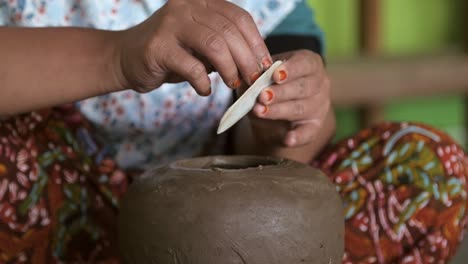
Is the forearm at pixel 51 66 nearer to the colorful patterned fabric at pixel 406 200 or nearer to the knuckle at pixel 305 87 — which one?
the knuckle at pixel 305 87

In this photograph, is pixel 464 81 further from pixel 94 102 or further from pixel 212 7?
pixel 212 7

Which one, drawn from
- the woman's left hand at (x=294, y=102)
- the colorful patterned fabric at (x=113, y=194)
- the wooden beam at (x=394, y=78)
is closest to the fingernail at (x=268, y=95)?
the woman's left hand at (x=294, y=102)

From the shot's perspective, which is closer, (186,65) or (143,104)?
(186,65)

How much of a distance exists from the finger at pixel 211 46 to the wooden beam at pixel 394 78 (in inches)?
50.6

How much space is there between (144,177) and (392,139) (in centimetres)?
48

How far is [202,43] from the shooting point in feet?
3.07

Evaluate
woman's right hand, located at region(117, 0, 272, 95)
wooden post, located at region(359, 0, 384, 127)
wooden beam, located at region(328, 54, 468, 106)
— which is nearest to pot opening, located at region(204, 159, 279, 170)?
woman's right hand, located at region(117, 0, 272, 95)

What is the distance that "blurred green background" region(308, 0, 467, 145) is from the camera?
2.59 m

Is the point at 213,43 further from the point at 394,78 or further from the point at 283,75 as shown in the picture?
the point at 394,78

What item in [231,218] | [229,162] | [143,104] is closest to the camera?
[231,218]

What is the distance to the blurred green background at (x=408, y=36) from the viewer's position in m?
2.59

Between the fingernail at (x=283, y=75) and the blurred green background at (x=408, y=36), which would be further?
the blurred green background at (x=408, y=36)

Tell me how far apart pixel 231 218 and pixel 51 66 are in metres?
0.35

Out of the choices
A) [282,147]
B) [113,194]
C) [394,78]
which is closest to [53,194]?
[113,194]
